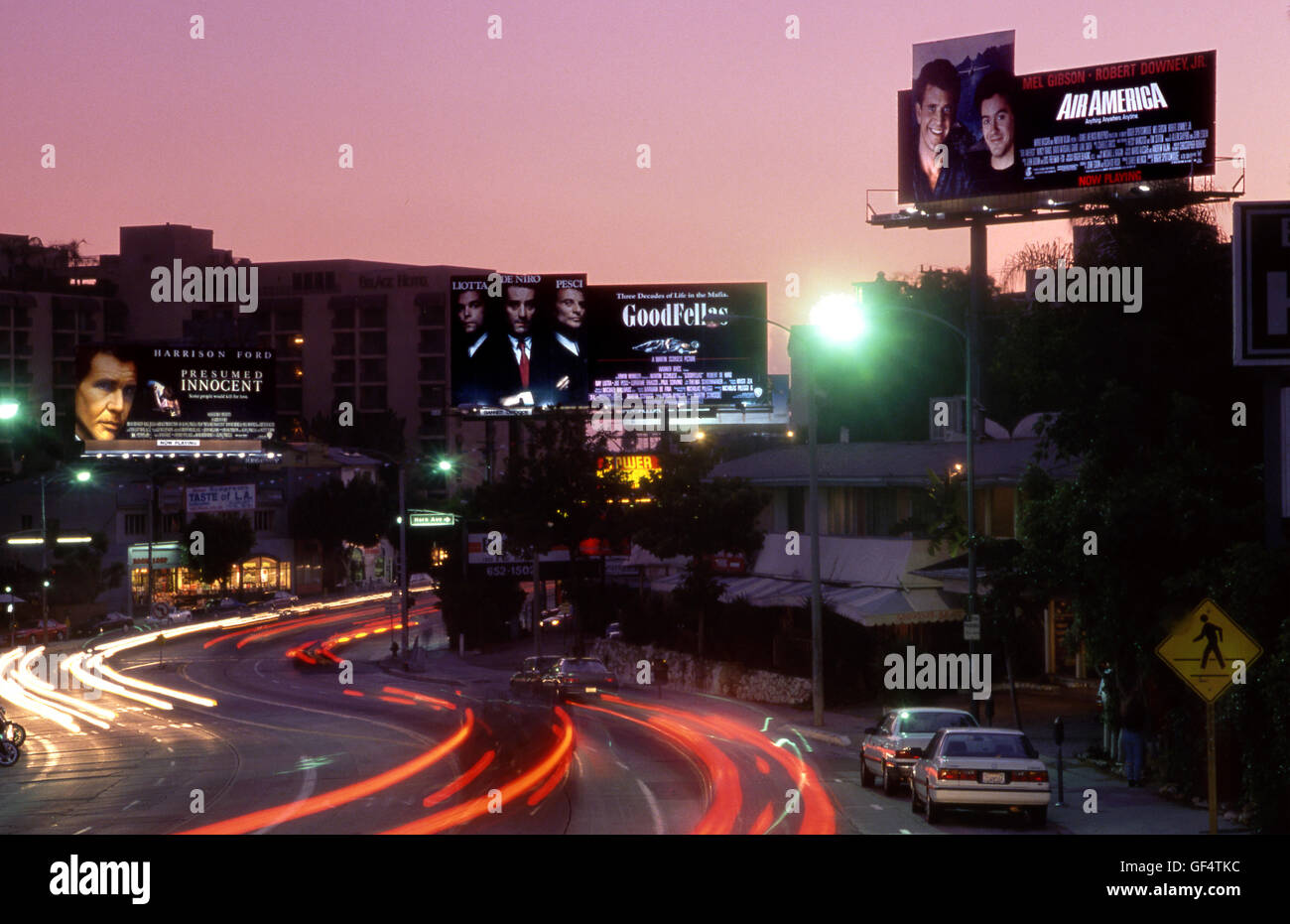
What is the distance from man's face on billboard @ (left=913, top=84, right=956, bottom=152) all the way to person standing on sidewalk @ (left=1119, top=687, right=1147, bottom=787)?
36076mm

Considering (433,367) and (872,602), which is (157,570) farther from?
(872,602)

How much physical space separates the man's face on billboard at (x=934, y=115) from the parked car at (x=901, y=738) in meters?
36.6

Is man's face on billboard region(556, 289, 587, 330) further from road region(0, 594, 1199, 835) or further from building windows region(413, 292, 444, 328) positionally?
building windows region(413, 292, 444, 328)

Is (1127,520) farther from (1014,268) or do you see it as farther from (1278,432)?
(1014,268)

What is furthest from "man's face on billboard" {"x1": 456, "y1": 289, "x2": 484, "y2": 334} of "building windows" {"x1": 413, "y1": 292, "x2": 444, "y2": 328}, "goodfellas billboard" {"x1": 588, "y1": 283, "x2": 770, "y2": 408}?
"building windows" {"x1": 413, "y1": 292, "x2": 444, "y2": 328}

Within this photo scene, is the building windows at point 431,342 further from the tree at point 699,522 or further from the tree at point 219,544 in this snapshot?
the tree at point 699,522

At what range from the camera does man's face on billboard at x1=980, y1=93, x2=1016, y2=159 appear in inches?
2238

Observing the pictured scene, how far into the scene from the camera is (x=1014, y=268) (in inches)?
3401

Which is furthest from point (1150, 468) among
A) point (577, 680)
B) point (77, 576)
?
point (77, 576)

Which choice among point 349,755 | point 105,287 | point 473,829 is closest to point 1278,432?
point 473,829

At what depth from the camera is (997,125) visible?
5728 centimetres

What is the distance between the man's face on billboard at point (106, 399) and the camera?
274ft

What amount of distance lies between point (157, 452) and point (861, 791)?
2659 inches

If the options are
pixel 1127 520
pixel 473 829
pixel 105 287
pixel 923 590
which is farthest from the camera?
pixel 105 287
